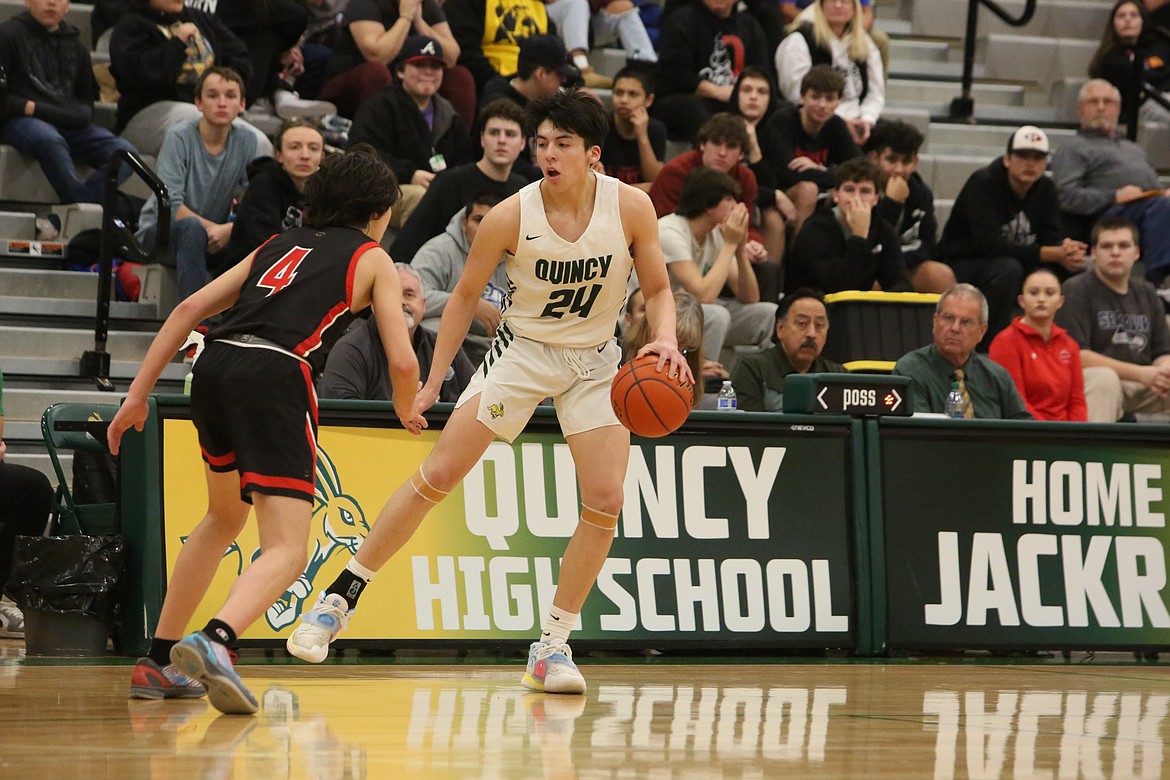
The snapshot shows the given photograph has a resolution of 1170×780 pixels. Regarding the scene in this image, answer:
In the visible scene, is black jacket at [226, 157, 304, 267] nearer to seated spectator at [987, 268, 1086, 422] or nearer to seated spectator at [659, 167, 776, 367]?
seated spectator at [659, 167, 776, 367]

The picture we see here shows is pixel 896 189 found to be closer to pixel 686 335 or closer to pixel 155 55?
pixel 686 335

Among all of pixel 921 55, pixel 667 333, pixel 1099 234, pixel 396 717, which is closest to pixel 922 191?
pixel 1099 234

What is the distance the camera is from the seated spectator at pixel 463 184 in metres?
9.97

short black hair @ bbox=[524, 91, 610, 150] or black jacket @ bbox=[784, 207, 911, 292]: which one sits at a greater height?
short black hair @ bbox=[524, 91, 610, 150]

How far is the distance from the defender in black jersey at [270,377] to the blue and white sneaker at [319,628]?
0.40m

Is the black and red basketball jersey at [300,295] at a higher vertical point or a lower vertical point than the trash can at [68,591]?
higher

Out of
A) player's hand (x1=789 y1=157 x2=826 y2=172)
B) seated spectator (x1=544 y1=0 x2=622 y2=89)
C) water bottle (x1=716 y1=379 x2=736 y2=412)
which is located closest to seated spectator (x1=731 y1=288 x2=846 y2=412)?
water bottle (x1=716 y1=379 x2=736 y2=412)

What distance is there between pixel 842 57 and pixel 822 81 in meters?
1.11

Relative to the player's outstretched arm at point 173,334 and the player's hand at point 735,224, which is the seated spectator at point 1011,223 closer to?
the player's hand at point 735,224

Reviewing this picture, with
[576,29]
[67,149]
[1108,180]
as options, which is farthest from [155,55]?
[1108,180]

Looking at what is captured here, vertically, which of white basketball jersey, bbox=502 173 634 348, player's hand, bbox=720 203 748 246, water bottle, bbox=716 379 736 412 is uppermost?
white basketball jersey, bbox=502 173 634 348

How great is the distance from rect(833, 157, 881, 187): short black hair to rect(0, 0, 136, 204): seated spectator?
474 centimetres

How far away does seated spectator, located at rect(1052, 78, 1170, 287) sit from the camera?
40.7ft

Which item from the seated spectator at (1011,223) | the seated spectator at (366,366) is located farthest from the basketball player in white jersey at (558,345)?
the seated spectator at (1011,223)
